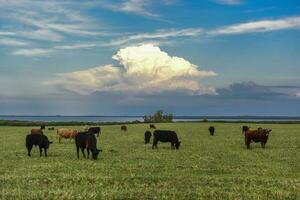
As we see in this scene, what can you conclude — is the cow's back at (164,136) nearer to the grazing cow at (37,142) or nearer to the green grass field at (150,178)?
the green grass field at (150,178)

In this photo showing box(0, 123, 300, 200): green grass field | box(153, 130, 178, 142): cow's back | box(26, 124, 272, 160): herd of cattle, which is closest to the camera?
box(0, 123, 300, 200): green grass field

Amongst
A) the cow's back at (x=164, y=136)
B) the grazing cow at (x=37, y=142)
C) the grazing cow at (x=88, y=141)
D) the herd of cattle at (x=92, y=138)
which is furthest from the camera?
the cow's back at (x=164, y=136)

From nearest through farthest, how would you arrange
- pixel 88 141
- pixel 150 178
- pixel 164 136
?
pixel 150 178
pixel 88 141
pixel 164 136

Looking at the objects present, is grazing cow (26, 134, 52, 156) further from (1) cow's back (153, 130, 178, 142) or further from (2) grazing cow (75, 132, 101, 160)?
(1) cow's back (153, 130, 178, 142)

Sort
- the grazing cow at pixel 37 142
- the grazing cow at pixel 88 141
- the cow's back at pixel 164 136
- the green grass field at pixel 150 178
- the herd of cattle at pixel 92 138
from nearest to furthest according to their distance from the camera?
1. the green grass field at pixel 150 178
2. the grazing cow at pixel 88 141
3. the herd of cattle at pixel 92 138
4. the grazing cow at pixel 37 142
5. the cow's back at pixel 164 136

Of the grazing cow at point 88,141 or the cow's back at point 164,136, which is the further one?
the cow's back at point 164,136

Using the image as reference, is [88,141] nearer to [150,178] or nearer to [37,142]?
[37,142]

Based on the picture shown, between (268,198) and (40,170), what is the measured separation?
1129cm

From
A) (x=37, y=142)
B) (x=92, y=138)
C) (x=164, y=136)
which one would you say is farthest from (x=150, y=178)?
(x=164, y=136)

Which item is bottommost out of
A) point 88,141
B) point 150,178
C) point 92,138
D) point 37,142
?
point 150,178

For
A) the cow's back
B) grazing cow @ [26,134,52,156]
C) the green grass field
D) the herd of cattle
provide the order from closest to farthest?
the green grass field → the herd of cattle → grazing cow @ [26,134,52,156] → the cow's back

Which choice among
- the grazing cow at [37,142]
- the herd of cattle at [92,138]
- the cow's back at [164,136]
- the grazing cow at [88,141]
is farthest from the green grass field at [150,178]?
the cow's back at [164,136]

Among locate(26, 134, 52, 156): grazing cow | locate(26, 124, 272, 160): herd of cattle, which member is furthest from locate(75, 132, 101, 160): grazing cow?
locate(26, 134, 52, 156): grazing cow

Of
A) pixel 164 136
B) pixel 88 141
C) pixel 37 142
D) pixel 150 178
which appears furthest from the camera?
pixel 164 136
